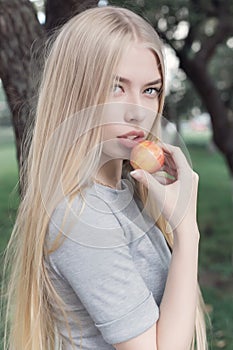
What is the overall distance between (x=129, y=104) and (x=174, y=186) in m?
0.19

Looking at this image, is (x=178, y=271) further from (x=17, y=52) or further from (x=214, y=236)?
(x=214, y=236)

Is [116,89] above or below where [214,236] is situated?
above

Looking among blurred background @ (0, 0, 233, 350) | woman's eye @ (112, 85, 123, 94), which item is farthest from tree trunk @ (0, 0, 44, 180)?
woman's eye @ (112, 85, 123, 94)

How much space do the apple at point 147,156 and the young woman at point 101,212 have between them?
22 millimetres

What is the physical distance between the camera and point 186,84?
42.9 ft

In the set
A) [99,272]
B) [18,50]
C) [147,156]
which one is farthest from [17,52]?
[99,272]

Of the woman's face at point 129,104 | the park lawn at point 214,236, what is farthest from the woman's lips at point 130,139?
the park lawn at point 214,236

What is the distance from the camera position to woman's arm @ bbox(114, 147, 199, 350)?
3.84 feet

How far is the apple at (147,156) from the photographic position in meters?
1.23

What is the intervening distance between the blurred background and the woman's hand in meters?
0.09

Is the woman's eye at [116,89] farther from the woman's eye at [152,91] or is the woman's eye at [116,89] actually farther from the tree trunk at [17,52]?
the tree trunk at [17,52]

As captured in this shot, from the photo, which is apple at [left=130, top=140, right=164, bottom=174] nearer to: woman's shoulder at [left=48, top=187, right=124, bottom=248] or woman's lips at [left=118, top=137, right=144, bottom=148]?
woman's lips at [left=118, top=137, right=144, bottom=148]

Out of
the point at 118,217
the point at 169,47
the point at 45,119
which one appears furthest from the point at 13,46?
the point at 169,47

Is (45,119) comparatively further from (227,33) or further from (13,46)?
(227,33)
